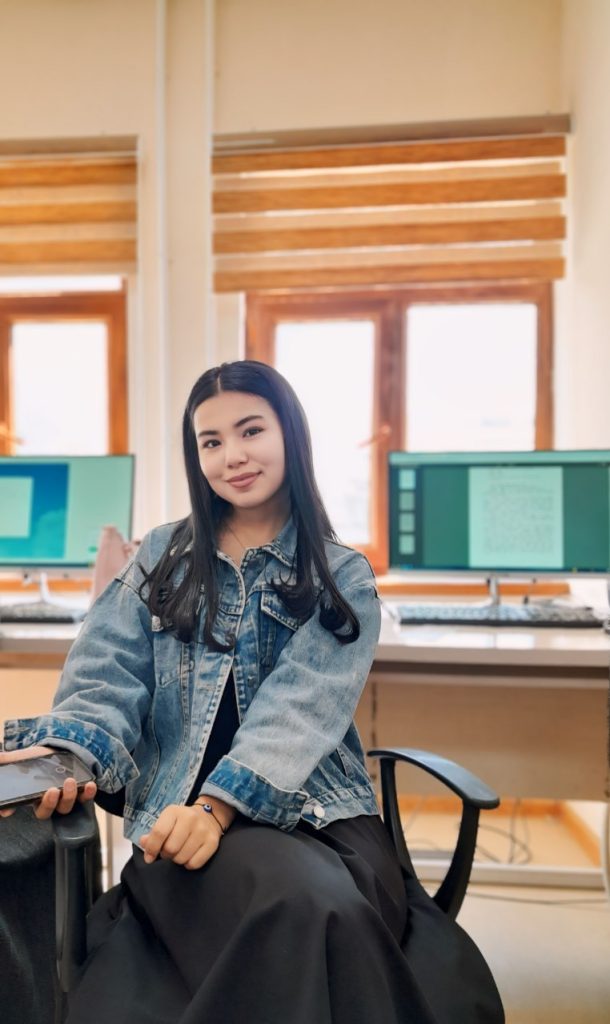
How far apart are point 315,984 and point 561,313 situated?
2232 mm

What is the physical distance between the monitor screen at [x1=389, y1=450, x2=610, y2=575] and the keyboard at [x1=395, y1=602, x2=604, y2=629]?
11 cm

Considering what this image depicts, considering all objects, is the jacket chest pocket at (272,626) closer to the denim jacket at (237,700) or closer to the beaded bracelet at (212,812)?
the denim jacket at (237,700)

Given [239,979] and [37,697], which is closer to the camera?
[239,979]

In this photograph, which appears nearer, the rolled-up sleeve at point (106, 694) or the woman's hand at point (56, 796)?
the woman's hand at point (56, 796)

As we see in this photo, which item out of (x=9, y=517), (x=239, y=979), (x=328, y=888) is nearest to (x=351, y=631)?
(x=328, y=888)

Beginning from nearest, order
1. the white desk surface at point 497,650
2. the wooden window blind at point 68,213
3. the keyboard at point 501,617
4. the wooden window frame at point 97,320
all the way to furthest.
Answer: the white desk surface at point 497,650
the keyboard at point 501,617
the wooden window blind at point 68,213
the wooden window frame at point 97,320

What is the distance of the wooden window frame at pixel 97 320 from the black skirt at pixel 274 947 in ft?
6.29

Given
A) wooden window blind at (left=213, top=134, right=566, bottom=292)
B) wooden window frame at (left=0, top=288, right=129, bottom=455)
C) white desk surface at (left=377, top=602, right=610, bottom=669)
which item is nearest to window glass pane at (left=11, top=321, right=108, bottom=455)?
wooden window frame at (left=0, top=288, right=129, bottom=455)

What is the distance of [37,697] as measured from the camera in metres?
2.50

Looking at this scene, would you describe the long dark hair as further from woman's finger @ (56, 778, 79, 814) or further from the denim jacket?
woman's finger @ (56, 778, 79, 814)

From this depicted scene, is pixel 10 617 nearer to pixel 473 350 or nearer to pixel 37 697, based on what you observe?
pixel 37 697

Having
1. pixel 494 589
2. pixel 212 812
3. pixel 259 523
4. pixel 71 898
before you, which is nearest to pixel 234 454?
pixel 259 523

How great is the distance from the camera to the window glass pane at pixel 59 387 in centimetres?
273

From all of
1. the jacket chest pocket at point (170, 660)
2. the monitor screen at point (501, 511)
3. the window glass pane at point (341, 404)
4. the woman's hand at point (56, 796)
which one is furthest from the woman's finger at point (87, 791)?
the window glass pane at point (341, 404)
